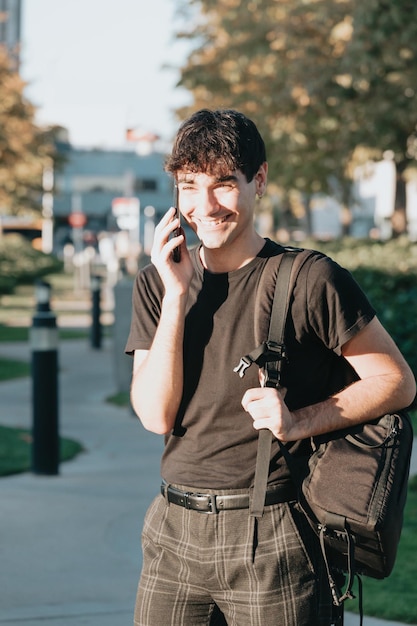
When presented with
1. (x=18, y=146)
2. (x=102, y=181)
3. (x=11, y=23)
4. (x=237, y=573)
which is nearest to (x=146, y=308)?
(x=237, y=573)

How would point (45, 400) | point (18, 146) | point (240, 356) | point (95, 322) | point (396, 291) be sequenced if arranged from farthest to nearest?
point (18, 146)
point (95, 322)
point (396, 291)
point (45, 400)
point (240, 356)

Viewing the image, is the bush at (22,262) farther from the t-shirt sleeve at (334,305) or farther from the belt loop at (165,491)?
the t-shirt sleeve at (334,305)

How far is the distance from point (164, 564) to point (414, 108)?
1502cm

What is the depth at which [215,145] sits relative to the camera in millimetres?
2711

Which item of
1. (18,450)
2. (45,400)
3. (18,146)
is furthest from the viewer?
(18,146)

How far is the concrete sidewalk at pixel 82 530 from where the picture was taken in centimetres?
507

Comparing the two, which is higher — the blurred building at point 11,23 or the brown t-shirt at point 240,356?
the blurred building at point 11,23

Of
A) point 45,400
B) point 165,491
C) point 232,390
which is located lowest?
point 45,400

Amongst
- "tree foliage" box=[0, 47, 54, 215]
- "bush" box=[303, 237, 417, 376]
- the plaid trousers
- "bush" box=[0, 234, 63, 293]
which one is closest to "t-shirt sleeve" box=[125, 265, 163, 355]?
the plaid trousers

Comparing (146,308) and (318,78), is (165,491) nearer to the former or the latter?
(146,308)

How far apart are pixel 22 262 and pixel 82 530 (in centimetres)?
3762

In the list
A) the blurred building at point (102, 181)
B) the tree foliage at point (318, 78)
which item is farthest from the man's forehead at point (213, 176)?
the blurred building at point (102, 181)

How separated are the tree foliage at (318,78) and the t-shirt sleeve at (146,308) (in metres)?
11.6

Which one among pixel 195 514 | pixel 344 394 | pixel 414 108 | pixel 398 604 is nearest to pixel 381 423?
pixel 344 394
